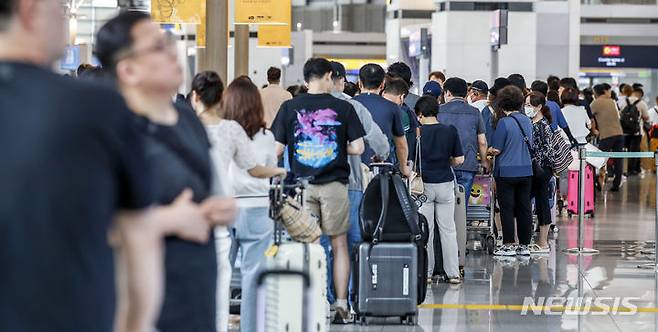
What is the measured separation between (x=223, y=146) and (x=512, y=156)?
5.75 meters

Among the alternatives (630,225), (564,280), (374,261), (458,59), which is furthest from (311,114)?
(458,59)

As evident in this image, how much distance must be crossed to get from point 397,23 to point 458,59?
10091 millimetres

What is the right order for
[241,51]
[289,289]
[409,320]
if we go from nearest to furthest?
[289,289]
[409,320]
[241,51]

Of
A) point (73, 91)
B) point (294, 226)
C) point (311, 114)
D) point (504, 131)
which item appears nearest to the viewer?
point (73, 91)

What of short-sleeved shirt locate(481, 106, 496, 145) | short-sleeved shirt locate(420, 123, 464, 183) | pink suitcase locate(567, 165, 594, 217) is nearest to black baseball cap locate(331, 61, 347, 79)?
short-sleeved shirt locate(420, 123, 464, 183)

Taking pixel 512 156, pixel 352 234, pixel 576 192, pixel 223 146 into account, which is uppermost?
pixel 223 146

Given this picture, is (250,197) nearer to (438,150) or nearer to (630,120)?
(438,150)

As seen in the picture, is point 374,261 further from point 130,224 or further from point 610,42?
point 610,42

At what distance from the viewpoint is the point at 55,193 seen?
3.01 metres

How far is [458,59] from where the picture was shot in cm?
2909

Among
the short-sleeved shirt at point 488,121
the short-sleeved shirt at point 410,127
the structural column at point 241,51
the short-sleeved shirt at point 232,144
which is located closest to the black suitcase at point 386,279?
the short-sleeved shirt at point 410,127

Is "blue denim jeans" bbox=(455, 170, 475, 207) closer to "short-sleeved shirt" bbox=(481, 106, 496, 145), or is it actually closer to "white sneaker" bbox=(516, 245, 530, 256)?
"short-sleeved shirt" bbox=(481, 106, 496, 145)

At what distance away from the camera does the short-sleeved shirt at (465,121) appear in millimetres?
11977

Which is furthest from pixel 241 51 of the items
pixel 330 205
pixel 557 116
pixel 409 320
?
pixel 330 205
